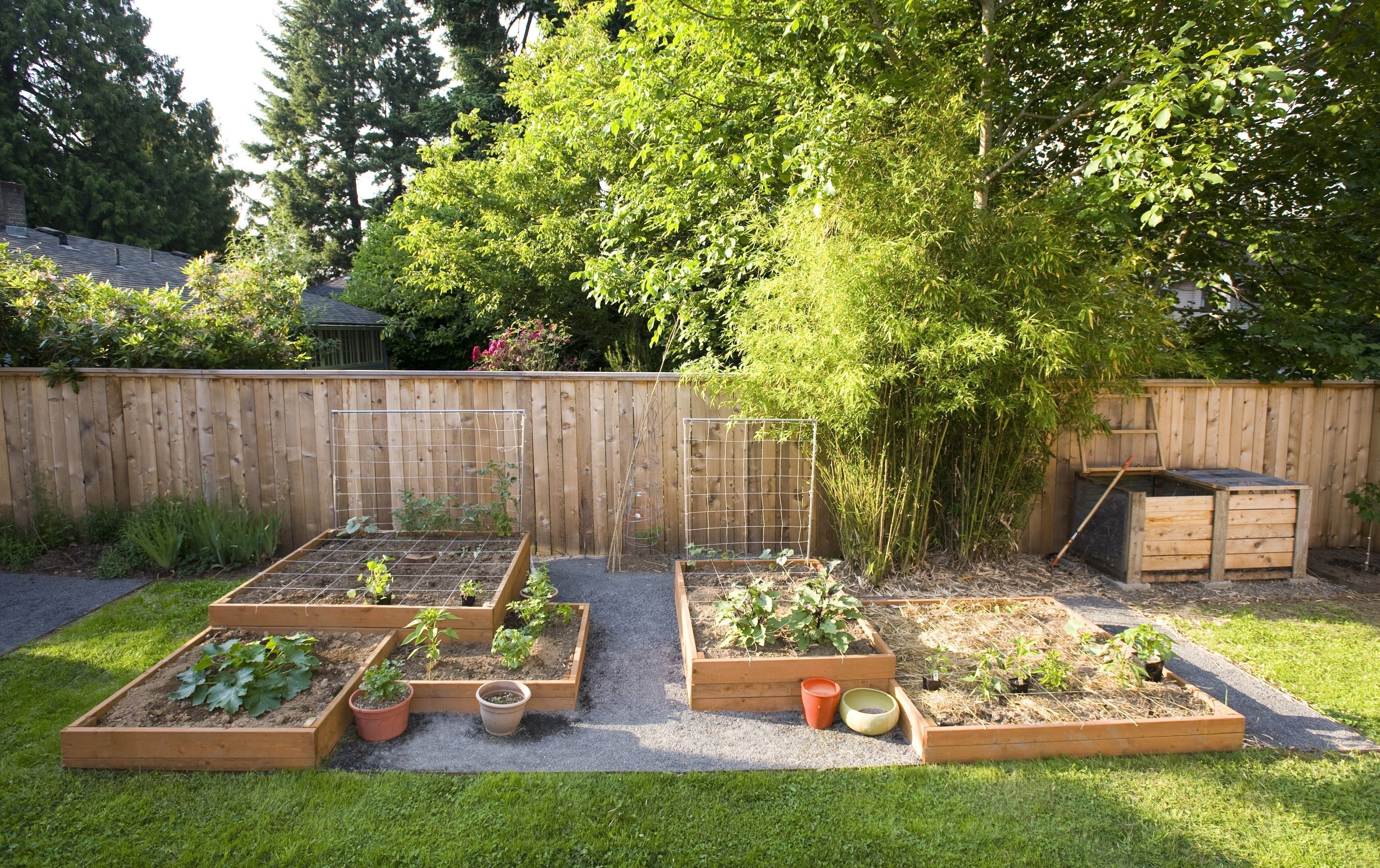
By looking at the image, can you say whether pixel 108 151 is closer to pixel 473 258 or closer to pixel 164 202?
pixel 164 202

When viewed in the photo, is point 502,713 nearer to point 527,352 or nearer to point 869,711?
point 869,711

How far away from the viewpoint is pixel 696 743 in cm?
285

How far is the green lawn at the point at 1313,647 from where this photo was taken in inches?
126

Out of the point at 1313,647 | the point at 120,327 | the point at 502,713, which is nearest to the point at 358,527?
the point at 502,713

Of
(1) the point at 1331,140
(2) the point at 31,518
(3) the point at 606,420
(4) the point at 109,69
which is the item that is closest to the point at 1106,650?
(3) the point at 606,420

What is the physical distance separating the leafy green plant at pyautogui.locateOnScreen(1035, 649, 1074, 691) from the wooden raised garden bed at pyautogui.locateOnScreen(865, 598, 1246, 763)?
31 mm

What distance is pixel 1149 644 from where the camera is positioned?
309cm

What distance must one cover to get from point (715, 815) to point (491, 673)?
50.7 inches

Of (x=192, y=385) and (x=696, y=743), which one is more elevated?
(x=192, y=385)

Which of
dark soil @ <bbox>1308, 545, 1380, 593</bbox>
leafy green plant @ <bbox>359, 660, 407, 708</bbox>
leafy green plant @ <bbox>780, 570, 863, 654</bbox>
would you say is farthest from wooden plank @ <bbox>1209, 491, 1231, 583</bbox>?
leafy green plant @ <bbox>359, 660, 407, 708</bbox>

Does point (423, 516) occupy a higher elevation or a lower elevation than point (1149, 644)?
higher

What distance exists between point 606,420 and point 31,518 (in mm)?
4119

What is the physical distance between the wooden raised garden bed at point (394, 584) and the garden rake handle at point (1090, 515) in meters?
3.61

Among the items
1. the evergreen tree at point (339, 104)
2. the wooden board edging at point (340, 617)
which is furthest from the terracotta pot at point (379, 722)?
the evergreen tree at point (339, 104)
